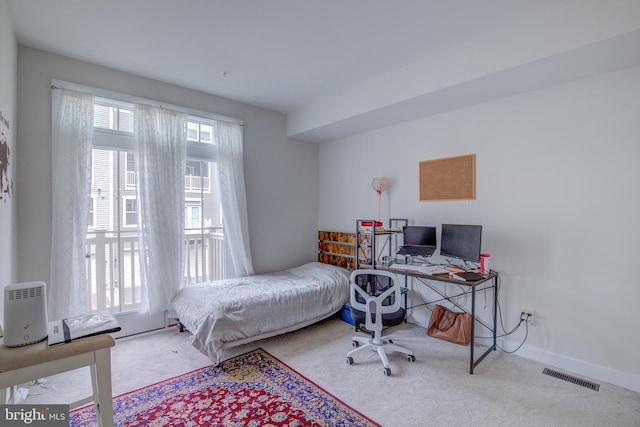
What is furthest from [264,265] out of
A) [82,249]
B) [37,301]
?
[37,301]

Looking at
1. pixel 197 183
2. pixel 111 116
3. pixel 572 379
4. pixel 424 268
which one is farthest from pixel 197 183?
pixel 572 379

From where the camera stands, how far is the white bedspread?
2.63 metres

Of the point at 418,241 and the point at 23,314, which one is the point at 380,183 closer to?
the point at 418,241

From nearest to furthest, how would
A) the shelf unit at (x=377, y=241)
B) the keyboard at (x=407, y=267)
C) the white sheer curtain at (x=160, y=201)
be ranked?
the keyboard at (x=407, y=267)
the white sheer curtain at (x=160, y=201)
the shelf unit at (x=377, y=241)

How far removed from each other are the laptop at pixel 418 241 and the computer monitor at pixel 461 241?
111mm

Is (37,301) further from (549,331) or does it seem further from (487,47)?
(549,331)

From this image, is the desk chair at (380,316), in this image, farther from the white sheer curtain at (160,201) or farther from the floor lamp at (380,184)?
the white sheer curtain at (160,201)

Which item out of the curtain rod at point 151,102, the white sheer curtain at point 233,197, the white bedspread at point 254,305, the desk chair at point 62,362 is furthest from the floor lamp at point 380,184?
the desk chair at point 62,362

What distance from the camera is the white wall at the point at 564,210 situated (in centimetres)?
231

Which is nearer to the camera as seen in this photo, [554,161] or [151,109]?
[554,161]

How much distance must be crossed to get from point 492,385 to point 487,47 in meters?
2.71

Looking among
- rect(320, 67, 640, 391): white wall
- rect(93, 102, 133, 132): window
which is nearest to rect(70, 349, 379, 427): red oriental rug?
rect(320, 67, 640, 391): white wall

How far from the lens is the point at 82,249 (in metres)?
2.79

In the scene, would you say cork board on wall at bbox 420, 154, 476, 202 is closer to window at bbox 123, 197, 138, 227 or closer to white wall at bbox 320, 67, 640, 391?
white wall at bbox 320, 67, 640, 391
